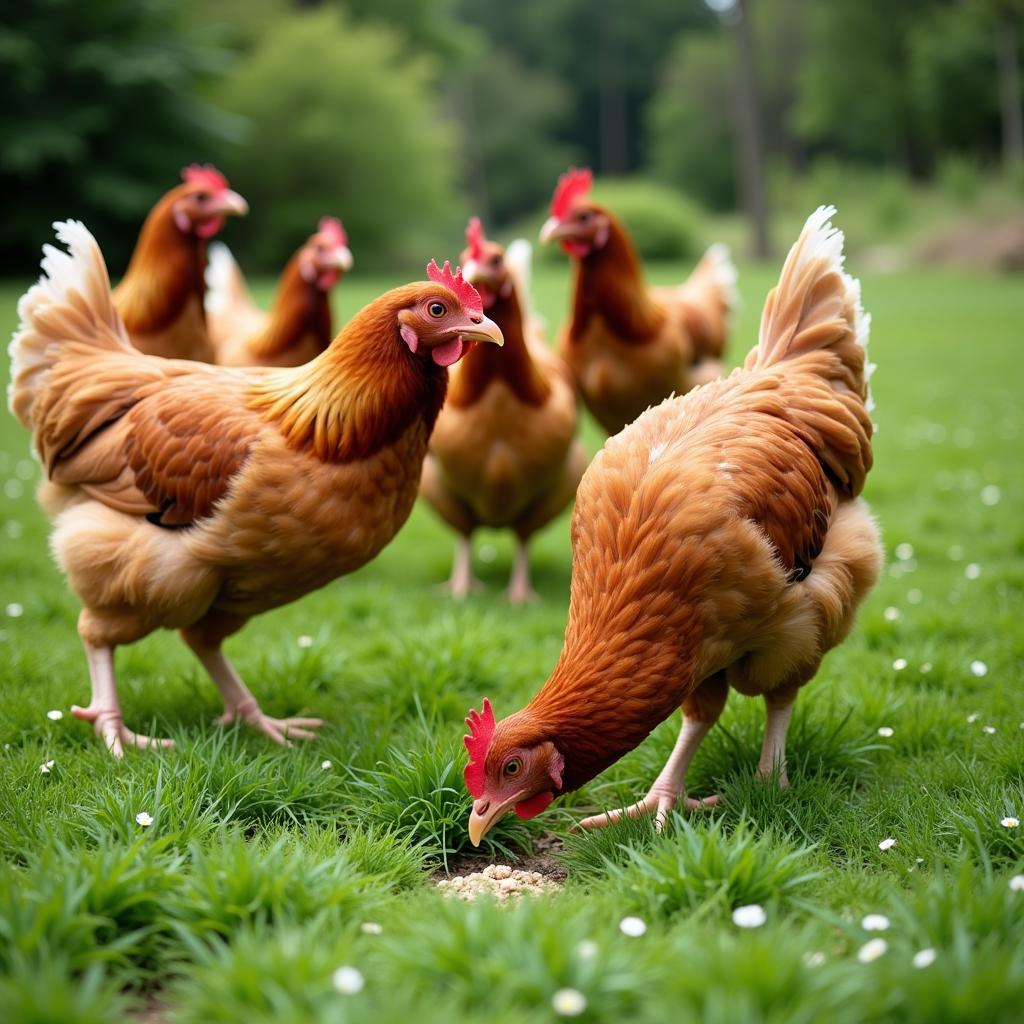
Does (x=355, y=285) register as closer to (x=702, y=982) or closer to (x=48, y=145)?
(x=48, y=145)

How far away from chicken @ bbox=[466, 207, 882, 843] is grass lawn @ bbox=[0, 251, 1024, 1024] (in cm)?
33

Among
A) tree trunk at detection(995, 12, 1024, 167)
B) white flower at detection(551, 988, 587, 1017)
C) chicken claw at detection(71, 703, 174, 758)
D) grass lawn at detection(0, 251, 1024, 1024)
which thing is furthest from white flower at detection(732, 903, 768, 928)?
A: tree trunk at detection(995, 12, 1024, 167)

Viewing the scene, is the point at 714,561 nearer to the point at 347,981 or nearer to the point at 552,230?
the point at 347,981

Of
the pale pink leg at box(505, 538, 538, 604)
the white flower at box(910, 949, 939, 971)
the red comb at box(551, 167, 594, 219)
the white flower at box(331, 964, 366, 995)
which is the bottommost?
the pale pink leg at box(505, 538, 538, 604)

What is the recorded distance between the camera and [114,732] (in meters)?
3.76

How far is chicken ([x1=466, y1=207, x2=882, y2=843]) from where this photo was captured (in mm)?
2861

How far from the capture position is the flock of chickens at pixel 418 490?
291 cm

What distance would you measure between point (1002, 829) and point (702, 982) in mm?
1319

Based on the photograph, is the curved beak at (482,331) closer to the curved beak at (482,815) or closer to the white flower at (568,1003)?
the curved beak at (482,815)

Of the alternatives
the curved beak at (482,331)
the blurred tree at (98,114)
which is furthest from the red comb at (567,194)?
the blurred tree at (98,114)

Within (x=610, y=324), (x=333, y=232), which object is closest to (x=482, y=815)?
(x=610, y=324)

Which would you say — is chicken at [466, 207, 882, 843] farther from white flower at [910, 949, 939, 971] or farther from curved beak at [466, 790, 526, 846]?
white flower at [910, 949, 939, 971]

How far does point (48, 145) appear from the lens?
23.3 m

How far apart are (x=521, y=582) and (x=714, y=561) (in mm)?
3230
